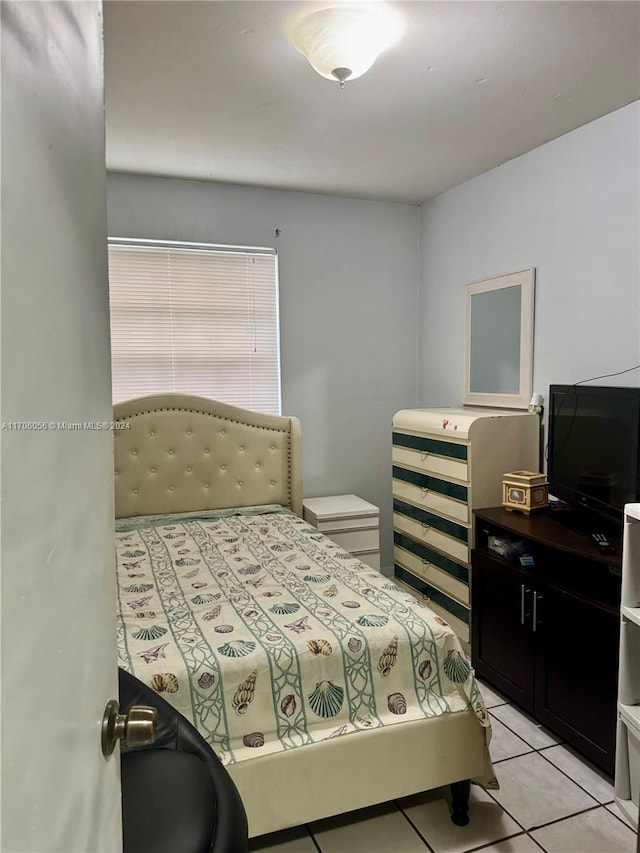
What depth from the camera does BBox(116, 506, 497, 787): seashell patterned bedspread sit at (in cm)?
165

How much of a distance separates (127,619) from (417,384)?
8.88ft

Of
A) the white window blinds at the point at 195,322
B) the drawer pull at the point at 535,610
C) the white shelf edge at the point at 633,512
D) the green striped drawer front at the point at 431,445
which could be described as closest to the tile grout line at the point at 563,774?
the drawer pull at the point at 535,610

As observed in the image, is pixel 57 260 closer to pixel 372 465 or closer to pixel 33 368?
pixel 33 368

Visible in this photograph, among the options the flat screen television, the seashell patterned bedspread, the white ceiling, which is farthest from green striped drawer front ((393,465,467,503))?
the white ceiling

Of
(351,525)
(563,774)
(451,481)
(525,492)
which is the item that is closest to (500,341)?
(451,481)

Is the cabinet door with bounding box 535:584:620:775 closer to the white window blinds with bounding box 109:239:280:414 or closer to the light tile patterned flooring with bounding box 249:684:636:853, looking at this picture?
the light tile patterned flooring with bounding box 249:684:636:853

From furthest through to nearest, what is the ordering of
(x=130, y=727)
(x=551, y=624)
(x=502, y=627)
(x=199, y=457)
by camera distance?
1. (x=199, y=457)
2. (x=502, y=627)
3. (x=551, y=624)
4. (x=130, y=727)

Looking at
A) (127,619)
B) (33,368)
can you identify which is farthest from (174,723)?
(33,368)

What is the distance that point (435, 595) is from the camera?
3180mm

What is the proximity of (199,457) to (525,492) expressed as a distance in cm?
183

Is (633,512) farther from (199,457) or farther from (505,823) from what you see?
(199,457)

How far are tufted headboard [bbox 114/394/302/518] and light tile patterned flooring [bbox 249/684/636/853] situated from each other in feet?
6.19

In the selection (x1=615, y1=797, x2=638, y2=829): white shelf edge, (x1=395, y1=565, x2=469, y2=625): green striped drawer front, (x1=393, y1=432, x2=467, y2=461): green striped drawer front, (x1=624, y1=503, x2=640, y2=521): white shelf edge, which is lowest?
(x1=615, y1=797, x2=638, y2=829): white shelf edge

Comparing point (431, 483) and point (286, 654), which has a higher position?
point (431, 483)
